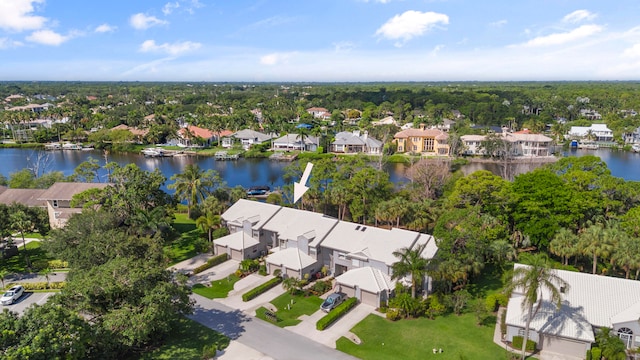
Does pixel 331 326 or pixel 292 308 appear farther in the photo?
pixel 292 308

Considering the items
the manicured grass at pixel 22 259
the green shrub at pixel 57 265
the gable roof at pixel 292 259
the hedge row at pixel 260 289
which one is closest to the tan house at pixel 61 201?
the manicured grass at pixel 22 259

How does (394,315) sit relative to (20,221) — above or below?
below

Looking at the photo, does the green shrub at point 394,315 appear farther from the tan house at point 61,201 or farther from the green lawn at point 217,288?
the tan house at point 61,201

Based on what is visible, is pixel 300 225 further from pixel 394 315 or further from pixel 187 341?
pixel 187 341

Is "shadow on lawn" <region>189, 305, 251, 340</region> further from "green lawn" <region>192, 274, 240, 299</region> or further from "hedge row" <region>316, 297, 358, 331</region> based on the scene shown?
"hedge row" <region>316, 297, 358, 331</region>

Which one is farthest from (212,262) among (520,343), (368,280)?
(520,343)
